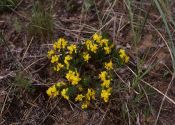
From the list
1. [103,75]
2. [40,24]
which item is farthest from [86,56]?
[40,24]

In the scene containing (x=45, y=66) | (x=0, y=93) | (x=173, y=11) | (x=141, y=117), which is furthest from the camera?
(x=173, y=11)

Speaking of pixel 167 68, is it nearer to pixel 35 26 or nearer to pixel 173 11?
pixel 173 11

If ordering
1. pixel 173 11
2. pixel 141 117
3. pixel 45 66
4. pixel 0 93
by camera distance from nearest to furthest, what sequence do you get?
pixel 141 117 → pixel 0 93 → pixel 45 66 → pixel 173 11

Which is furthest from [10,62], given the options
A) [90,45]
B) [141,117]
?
[141,117]

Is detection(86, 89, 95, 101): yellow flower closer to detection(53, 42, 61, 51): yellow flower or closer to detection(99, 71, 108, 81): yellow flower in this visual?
detection(99, 71, 108, 81): yellow flower

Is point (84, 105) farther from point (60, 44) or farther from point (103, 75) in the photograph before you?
point (60, 44)

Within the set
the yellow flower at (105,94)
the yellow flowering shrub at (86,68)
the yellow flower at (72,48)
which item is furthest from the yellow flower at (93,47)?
the yellow flower at (105,94)

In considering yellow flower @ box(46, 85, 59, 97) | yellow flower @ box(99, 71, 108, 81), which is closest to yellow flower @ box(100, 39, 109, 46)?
yellow flower @ box(99, 71, 108, 81)
